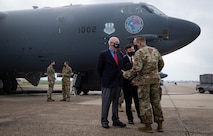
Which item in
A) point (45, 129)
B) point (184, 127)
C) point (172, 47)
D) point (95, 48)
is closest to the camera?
point (45, 129)

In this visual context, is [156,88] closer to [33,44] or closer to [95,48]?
[95,48]

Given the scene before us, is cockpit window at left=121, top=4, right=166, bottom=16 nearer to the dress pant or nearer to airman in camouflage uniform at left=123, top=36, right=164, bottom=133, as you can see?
the dress pant

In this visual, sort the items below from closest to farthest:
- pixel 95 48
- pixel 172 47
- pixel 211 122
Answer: pixel 211 122, pixel 172 47, pixel 95 48

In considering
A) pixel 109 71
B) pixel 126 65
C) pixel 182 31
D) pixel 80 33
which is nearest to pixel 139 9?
pixel 182 31

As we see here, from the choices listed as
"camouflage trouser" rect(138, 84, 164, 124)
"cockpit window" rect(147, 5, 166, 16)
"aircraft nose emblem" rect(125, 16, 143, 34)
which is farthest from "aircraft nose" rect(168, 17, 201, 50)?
"camouflage trouser" rect(138, 84, 164, 124)

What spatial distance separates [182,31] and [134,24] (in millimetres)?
2021

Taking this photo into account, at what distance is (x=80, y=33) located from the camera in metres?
12.0

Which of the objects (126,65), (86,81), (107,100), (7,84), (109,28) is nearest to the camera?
(107,100)

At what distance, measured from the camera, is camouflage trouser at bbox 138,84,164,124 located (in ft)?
14.9

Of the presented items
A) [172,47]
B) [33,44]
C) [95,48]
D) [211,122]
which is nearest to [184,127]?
[211,122]

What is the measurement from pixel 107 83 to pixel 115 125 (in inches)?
32.9

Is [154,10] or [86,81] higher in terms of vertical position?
[154,10]

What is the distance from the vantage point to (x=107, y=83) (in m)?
5.06

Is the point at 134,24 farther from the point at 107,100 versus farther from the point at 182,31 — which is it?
the point at 107,100
